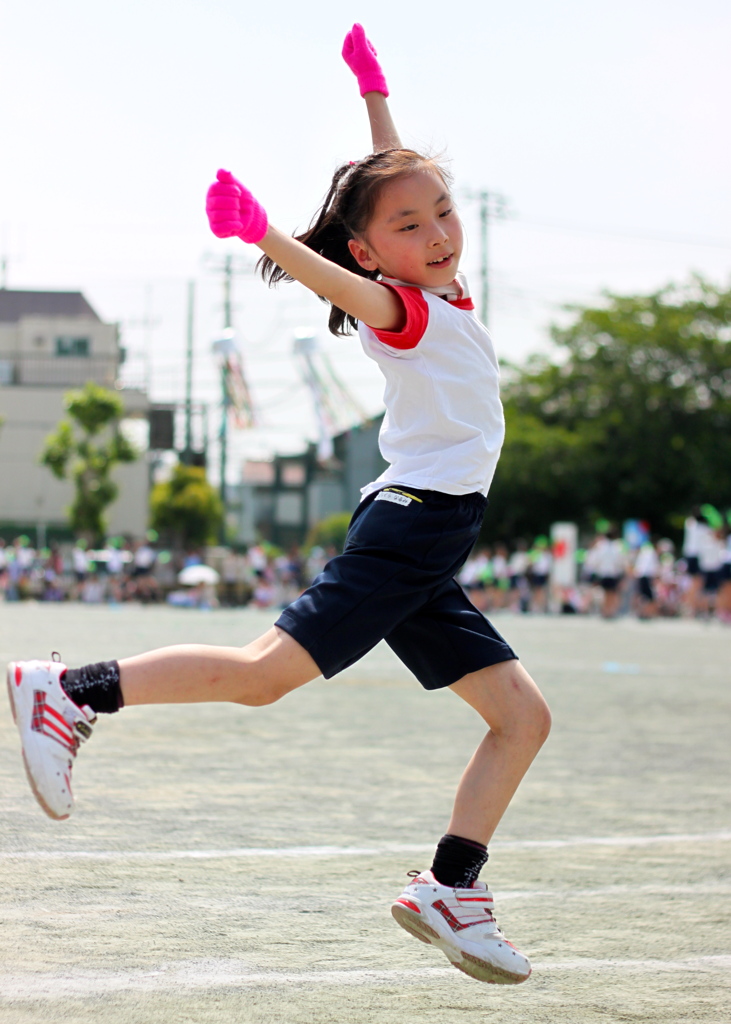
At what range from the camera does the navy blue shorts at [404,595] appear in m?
2.68

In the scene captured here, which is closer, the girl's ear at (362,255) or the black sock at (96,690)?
the black sock at (96,690)

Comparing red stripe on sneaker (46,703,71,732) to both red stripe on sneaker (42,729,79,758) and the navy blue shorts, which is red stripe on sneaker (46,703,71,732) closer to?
red stripe on sneaker (42,729,79,758)

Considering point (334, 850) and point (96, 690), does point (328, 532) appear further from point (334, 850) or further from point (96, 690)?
point (96, 690)

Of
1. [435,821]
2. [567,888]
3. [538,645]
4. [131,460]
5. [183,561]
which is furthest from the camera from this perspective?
[131,460]

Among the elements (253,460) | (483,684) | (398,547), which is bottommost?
(253,460)

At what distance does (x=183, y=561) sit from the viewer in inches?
1368

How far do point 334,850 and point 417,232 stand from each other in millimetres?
1934

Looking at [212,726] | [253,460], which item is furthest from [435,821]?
[253,460]

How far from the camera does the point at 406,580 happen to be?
2.73 metres

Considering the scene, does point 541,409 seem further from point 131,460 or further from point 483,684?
point 483,684

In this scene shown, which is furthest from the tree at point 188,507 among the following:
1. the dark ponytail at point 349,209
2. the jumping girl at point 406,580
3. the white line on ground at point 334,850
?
the jumping girl at point 406,580

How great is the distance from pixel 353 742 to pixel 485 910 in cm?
346

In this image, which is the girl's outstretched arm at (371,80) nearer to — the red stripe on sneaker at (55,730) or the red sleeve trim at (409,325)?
the red sleeve trim at (409,325)

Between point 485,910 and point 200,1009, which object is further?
point 485,910
